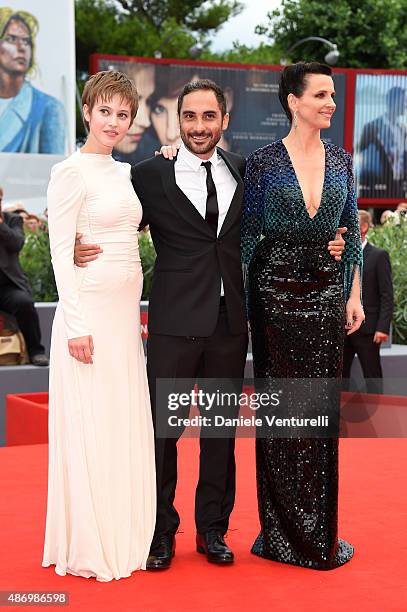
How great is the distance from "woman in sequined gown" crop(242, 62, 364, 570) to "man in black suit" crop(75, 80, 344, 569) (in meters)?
0.09

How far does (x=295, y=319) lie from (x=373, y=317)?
4.49 metres

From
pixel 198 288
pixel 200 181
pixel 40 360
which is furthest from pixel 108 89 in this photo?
pixel 40 360

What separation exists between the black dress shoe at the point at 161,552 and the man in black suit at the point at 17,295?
160 inches

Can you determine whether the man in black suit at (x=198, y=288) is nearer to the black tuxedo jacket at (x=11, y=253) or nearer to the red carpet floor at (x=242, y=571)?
the red carpet floor at (x=242, y=571)

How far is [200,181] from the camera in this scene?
161 inches

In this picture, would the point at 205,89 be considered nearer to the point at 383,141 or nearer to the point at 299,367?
the point at 299,367

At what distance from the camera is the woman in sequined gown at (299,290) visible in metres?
4.07

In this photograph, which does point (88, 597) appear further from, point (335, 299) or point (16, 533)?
point (335, 299)

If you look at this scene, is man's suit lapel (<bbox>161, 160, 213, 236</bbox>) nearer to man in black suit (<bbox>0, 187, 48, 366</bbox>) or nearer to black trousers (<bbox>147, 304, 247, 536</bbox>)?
black trousers (<bbox>147, 304, 247, 536</bbox>)

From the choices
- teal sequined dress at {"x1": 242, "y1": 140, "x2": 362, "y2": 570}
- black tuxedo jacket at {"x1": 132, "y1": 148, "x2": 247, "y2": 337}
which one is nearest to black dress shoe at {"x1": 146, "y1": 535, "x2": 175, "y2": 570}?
teal sequined dress at {"x1": 242, "y1": 140, "x2": 362, "y2": 570}

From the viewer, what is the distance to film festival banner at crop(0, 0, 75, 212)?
19312 millimetres

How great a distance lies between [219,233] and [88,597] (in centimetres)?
142

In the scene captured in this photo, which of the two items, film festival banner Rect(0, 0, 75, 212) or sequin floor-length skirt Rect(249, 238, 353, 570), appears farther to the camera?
film festival banner Rect(0, 0, 75, 212)

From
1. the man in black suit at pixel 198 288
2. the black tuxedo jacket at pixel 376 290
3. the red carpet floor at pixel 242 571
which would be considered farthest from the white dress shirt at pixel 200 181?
the black tuxedo jacket at pixel 376 290
